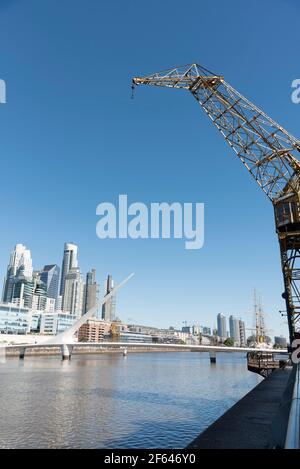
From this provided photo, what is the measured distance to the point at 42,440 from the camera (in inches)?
682

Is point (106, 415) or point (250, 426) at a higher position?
point (250, 426)

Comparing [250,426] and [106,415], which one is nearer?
[250,426]

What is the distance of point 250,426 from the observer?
13.0 meters

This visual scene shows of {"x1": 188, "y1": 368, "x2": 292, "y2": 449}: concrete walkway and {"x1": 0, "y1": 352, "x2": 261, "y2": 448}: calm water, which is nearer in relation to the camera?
{"x1": 188, "y1": 368, "x2": 292, "y2": 449}: concrete walkway

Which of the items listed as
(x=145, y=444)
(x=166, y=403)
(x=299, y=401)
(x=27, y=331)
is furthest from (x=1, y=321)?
(x=299, y=401)

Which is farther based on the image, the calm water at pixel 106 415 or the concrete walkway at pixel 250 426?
the calm water at pixel 106 415

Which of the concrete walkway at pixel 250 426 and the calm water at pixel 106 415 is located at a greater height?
Answer: the concrete walkway at pixel 250 426

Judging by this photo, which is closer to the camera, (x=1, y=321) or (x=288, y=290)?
(x=288, y=290)

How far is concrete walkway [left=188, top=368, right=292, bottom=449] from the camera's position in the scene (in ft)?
28.1

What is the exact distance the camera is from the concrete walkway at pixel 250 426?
8.55 meters

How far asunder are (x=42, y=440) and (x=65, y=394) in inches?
647

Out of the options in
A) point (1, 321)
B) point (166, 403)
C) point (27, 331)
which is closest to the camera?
point (166, 403)

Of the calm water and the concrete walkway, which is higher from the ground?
the concrete walkway
